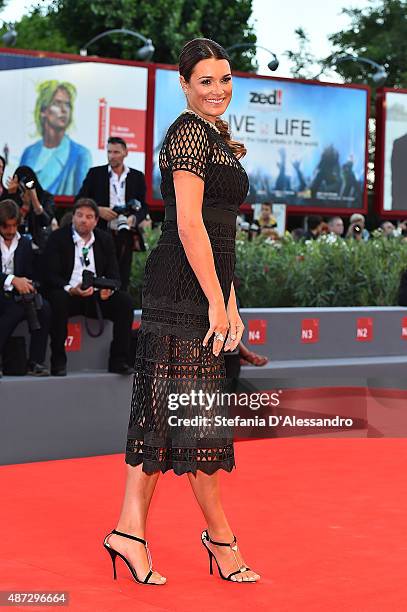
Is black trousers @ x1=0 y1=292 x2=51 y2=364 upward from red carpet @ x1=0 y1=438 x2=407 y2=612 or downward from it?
Answer: upward

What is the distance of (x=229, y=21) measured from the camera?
3931cm

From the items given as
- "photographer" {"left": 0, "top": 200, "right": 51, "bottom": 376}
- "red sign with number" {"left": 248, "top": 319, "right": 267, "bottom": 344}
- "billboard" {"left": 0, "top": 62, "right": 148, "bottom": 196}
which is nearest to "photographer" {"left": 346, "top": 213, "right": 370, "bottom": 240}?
"red sign with number" {"left": 248, "top": 319, "right": 267, "bottom": 344}

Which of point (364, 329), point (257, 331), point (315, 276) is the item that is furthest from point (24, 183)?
point (315, 276)

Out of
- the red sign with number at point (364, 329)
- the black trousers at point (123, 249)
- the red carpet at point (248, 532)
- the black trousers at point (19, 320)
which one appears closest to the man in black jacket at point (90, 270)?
the black trousers at point (19, 320)

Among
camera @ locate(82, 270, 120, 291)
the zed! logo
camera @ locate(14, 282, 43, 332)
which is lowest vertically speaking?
camera @ locate(14, 282, 43, 332)

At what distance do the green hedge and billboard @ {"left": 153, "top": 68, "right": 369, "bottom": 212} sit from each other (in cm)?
1108

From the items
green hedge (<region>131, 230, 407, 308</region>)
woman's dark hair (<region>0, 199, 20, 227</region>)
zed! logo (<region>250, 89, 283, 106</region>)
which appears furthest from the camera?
zed! logo (<region>250, 89, 283, 106</region>)

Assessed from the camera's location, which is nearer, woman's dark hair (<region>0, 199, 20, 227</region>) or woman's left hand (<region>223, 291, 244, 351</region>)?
woman's left hand (<region>223, 291, 244, 351</region>)

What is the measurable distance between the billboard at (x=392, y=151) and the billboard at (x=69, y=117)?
5889 millimetres

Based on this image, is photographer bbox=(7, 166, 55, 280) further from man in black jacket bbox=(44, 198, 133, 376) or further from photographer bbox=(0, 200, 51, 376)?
photographer bbox=(0, 200, 51, 376)

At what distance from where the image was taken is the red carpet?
466cm

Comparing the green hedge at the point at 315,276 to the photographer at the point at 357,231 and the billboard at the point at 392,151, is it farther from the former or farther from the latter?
A: the billboard at the point at 392,151

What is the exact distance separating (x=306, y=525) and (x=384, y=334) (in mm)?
4901

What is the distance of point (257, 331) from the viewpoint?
9789 mm
